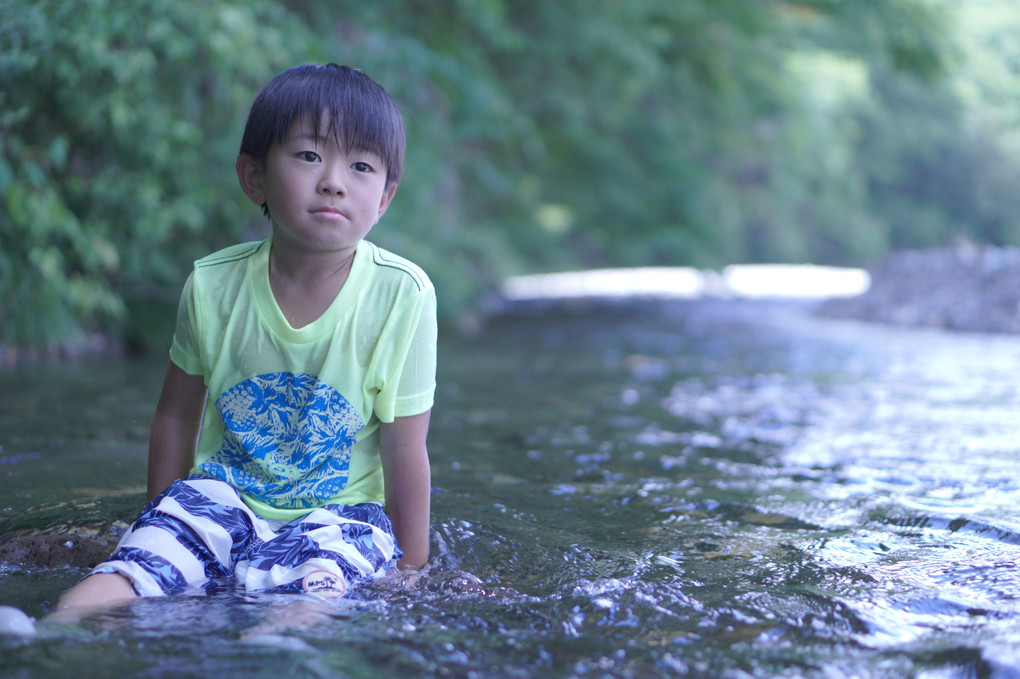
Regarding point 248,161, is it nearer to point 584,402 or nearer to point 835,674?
point 835,674

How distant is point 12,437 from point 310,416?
216cm

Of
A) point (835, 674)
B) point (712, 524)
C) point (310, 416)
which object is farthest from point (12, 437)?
point (835, 674)

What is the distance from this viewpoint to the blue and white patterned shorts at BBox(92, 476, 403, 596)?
177cm

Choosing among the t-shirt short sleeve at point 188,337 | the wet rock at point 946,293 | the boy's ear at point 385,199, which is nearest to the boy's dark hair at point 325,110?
the boy's ear at point 385,199

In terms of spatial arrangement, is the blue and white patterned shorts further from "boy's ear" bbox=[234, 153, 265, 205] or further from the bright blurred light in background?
the bright blurred light in background

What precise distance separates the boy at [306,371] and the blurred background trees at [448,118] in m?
0.74

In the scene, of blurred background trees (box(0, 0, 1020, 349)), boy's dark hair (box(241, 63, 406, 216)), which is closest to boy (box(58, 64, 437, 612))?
boy's dark hair (box(241, 63, 406, 216))

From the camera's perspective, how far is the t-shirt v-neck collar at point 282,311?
1.97 m

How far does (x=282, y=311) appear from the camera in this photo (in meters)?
2.00

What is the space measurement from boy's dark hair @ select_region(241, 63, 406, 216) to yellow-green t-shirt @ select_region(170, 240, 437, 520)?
10.2 inches

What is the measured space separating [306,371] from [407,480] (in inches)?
12.0

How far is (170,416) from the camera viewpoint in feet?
6.77

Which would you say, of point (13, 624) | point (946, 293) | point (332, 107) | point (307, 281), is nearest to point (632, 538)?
point (307, 281)

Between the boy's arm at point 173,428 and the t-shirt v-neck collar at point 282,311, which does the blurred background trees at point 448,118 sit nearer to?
the t-shirt v-neck collar at point 282,311
